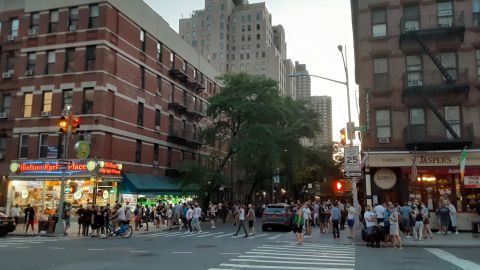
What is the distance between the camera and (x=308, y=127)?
51.7 meters

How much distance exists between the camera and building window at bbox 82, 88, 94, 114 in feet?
112

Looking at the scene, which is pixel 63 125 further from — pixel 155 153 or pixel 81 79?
pixel 155 153

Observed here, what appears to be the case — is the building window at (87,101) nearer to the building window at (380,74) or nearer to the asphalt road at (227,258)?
the asphalt road at (227,258)

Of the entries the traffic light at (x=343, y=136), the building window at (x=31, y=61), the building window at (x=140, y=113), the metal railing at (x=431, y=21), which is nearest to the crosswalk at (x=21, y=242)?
the traffic light at (x=343, y=136)

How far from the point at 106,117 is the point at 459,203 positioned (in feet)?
82.8

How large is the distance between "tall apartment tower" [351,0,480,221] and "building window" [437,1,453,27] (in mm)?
61

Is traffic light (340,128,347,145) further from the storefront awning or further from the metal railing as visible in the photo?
the storefront awning

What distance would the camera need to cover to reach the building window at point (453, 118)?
28797mm

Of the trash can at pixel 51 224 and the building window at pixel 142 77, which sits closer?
the trash can at pixel 51 224

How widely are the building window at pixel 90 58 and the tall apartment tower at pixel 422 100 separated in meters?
19.9

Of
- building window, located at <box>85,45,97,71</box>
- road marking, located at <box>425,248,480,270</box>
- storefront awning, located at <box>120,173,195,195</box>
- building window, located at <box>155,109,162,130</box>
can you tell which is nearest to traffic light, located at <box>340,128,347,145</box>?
road marking, located at <box>425,248,480,270</box>

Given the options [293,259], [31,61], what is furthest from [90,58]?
[293,259]

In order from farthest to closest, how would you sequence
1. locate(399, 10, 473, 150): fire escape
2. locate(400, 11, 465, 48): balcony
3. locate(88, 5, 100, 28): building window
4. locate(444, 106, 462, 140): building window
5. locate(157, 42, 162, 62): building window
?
locate(157, 42, 162, 62): building window → locate(88, 5, 100, 28): building window → locate(444, 106, 462, 140): building window → locate(400, 11, 465, 48): balcony → locate(399, 10, 473, 150): fire escape

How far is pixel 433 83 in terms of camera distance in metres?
29.3
